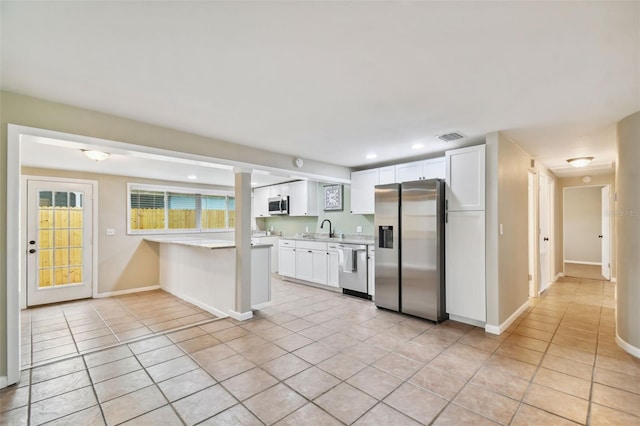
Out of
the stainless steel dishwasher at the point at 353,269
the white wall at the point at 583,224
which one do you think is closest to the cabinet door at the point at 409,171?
the stainless steel dishwasher at the point at 353,269

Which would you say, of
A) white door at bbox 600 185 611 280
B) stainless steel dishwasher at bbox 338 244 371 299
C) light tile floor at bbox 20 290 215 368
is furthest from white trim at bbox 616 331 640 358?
light tile floor at bbox 20 290 215 368

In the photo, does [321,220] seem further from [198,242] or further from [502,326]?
[502,326]

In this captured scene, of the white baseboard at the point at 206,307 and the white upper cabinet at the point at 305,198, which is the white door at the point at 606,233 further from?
the white baseboard at the point at 206,307

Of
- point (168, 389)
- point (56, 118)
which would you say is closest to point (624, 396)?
point (168, 389)

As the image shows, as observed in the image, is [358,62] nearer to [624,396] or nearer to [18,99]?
[18,99]

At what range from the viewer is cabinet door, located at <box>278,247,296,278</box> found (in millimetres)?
6332

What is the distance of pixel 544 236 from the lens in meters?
5.66

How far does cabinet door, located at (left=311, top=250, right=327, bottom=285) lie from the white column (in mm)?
1910

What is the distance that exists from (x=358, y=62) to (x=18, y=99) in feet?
8.79

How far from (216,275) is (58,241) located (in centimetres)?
304

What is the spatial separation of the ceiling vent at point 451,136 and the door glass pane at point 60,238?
5.98 meters

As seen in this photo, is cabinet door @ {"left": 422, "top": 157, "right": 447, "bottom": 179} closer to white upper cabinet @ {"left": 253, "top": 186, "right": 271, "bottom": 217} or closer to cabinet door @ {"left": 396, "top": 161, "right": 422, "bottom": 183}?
cabinet door @ {"left": 396, "top": 161, "right": 422, "bottom": 183}

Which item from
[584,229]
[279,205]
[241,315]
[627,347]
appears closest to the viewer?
[627,347]

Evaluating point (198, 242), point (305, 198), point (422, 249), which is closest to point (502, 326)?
point (422, 249)
